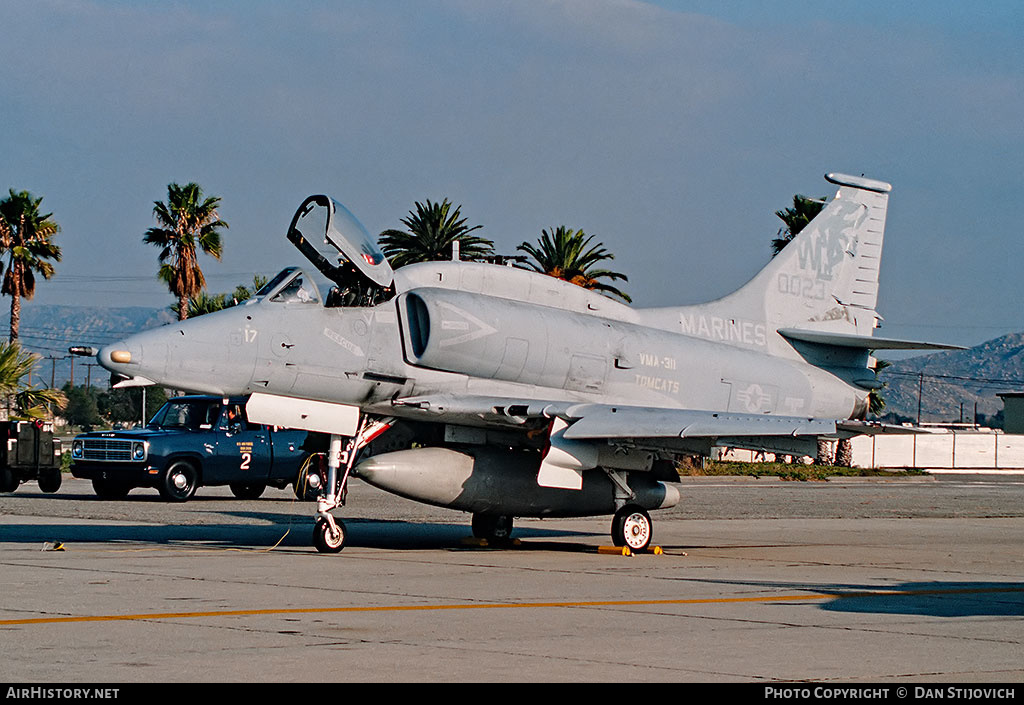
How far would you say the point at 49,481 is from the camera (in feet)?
99.8

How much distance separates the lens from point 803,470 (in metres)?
53.6

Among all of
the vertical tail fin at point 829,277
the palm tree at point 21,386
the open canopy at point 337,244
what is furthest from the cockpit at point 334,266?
the palm tree at point 21,386

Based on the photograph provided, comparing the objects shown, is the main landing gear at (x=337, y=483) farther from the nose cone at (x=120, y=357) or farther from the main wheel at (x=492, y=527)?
the nose cone at (x=120, y=357)

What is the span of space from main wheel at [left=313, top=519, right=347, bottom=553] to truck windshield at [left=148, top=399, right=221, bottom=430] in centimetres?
1283

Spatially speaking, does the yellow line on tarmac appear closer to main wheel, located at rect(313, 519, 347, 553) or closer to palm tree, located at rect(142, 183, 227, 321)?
main wheel, located at rect(313, 519, 347, 553)

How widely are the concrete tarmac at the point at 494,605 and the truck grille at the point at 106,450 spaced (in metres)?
4.87

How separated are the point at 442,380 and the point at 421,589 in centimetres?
476

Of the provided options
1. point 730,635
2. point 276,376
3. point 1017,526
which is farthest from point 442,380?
point 1017,526

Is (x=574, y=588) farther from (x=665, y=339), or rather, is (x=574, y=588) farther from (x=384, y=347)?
(x=665, y=339)

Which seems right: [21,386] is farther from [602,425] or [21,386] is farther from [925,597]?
[925,597]

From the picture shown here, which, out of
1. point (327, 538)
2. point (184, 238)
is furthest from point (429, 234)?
point (327, 538)

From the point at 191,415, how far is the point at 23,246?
92.3 feet

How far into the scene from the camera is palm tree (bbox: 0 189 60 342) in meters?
52.0

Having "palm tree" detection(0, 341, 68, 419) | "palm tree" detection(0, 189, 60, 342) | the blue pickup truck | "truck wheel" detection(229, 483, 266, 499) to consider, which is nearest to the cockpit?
the blue pickup truck
